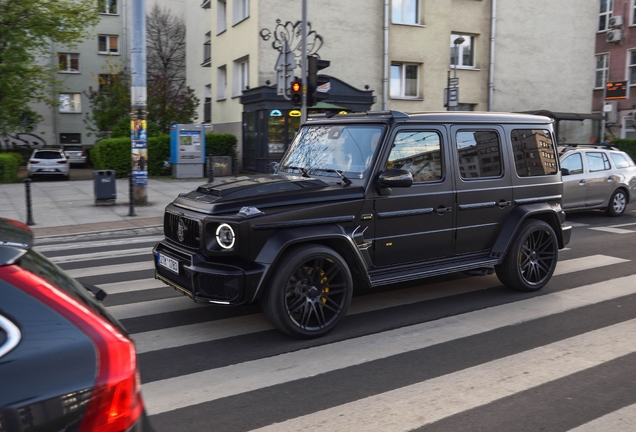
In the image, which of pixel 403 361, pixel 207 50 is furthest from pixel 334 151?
pixel 207 50

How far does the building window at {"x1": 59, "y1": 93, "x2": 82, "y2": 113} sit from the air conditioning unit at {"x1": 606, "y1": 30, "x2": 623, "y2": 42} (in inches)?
1380

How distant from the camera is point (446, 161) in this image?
6.30m

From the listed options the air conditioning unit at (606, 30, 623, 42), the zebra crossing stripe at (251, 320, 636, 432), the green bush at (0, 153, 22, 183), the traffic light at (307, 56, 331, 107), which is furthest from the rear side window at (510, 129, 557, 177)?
the air conditioning unit at (606, 30, 623, 42)

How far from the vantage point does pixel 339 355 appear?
499 cm

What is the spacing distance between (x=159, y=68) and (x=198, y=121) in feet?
34.7

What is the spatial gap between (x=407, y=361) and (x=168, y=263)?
226 cm

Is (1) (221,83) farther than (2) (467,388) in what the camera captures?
Yes

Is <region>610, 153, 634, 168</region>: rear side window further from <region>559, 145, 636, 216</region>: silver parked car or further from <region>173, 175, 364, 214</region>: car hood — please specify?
<region>173, 175, 364, 214</region>: car hood

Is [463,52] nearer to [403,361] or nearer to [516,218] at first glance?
[516,218]

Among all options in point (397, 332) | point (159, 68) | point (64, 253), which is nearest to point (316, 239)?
point (397, 332)

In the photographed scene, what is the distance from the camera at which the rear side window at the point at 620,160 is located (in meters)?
14.8

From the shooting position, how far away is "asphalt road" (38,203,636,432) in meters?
3.90

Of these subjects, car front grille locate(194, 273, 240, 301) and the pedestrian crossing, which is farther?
car front grille locate(194, 273, 240, 301)

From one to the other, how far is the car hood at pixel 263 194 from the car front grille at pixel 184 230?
12 cm
